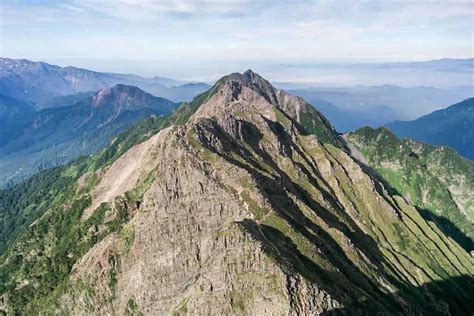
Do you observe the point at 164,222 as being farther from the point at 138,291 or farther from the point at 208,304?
the point at 208,304

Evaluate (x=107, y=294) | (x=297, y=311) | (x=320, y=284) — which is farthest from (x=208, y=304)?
(x=107, y=294)

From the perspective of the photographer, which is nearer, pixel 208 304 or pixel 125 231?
pixel 208 304

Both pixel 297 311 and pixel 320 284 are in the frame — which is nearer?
pixel 297 311

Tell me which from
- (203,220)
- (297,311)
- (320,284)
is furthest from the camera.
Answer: (203,220)

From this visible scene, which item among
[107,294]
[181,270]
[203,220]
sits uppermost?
[203,220]

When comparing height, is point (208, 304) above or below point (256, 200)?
below

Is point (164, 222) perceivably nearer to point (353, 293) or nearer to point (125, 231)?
point (125, 231)

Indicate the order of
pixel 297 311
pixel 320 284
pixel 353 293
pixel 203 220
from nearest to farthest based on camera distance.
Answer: pixel 297 311, pixel 320 284, pixel 353 293, pixel 203 220

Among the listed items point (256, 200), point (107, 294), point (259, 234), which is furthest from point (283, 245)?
point (107, 294)

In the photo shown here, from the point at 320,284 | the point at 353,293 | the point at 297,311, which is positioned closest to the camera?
the point at 297,311
